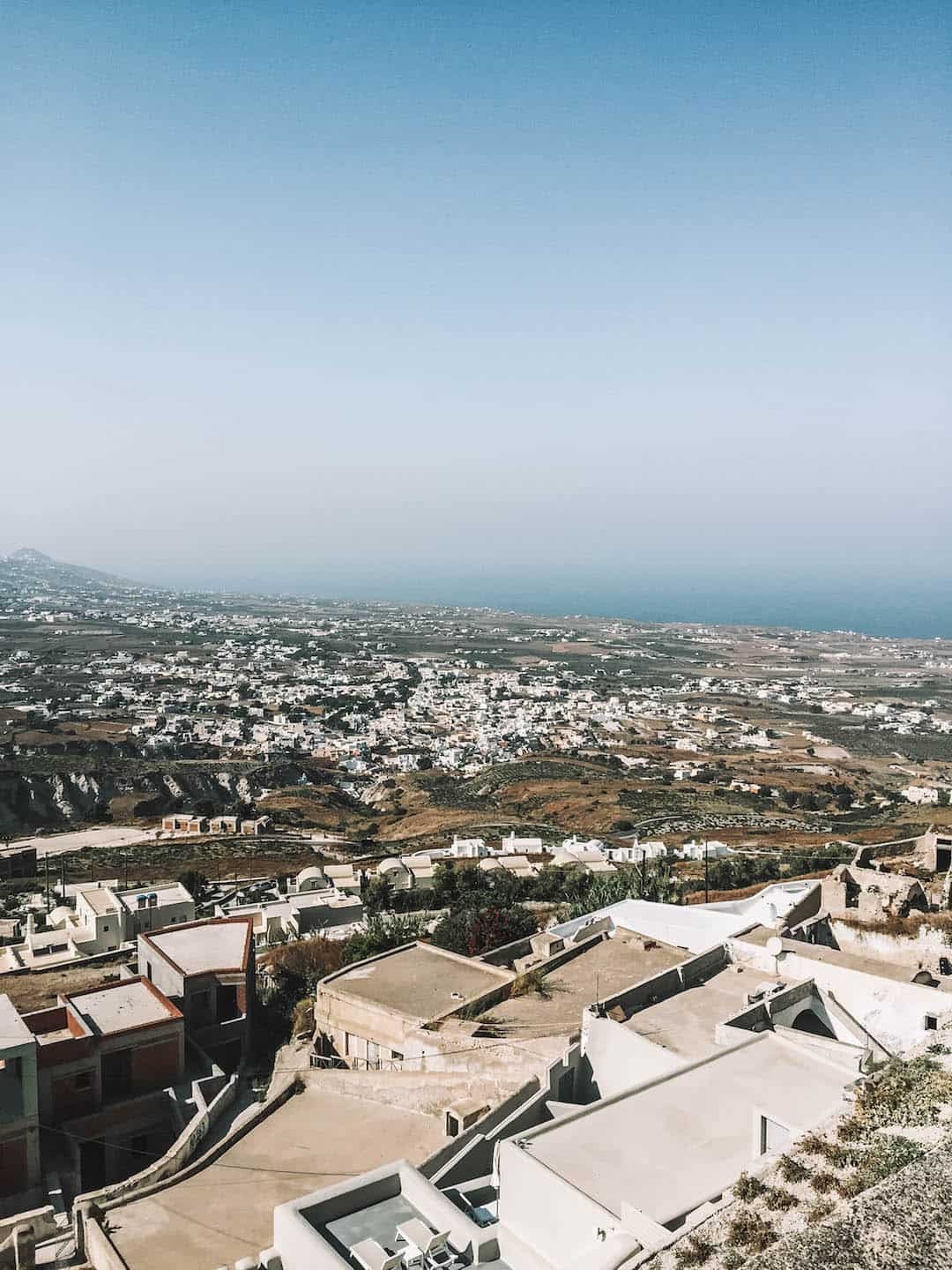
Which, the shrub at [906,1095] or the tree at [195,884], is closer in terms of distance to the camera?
the shrub at [906,1095]

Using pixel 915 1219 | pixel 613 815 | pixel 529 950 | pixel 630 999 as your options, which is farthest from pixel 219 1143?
pixel 613 815

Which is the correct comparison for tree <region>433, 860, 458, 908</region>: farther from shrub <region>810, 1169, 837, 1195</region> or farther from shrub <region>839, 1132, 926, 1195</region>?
shrub <region>810, 1169, 837, 1195</region>

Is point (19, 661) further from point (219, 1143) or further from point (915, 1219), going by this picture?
point (915, 1219)

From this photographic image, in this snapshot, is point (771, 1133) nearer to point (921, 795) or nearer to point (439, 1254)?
point (439, 1254)

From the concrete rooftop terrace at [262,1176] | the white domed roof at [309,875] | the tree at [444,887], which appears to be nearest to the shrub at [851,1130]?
the concrete rooftop terrace at [262,1176]

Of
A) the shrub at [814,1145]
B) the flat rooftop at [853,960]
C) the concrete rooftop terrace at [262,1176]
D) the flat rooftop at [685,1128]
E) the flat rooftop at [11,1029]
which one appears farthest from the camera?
the flat rooftop at [853,960]

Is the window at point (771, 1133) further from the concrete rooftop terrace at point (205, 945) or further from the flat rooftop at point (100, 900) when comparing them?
the flat rooftop at point (100, 900)

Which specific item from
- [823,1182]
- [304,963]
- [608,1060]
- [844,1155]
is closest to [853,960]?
[608,1060]
